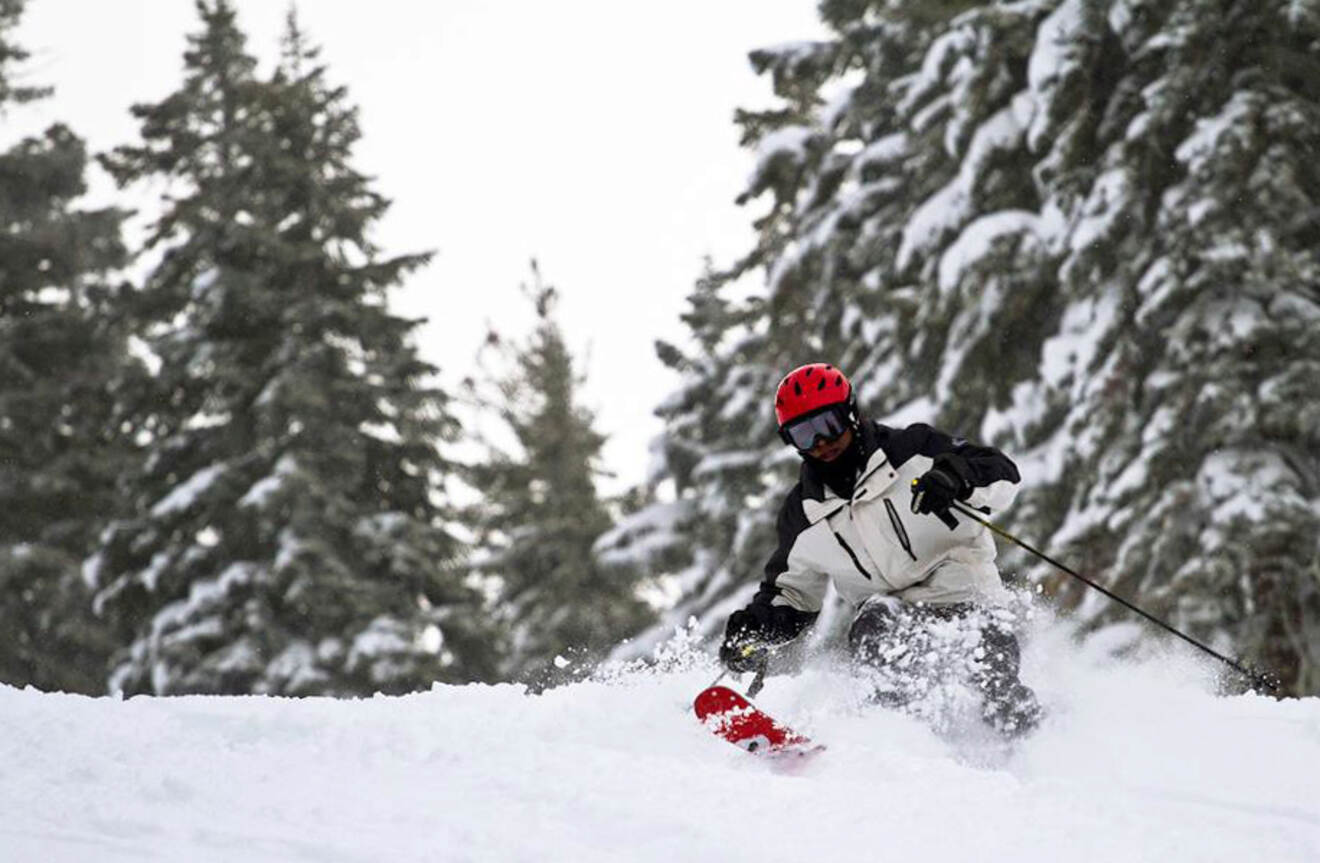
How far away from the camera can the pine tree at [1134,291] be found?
11.1 meters

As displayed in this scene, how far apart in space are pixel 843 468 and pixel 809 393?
0.37 meters

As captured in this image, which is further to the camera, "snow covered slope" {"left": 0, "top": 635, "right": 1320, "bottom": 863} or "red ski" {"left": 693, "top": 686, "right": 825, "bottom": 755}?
"red ski" {"left": 693, "top": 686, "right": 825, "bottom": 755}

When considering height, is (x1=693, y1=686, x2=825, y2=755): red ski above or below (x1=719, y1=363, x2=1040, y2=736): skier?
below

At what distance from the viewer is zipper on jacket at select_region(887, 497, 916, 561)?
6285 millimetres

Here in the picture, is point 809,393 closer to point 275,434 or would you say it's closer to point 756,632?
point 756,632

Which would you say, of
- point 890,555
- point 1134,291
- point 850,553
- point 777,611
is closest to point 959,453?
point 890,555

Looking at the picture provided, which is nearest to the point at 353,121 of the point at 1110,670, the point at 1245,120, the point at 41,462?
the point at 41,462

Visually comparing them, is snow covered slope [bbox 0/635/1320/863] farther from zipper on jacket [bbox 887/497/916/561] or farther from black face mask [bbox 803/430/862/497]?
black face mask [bbox 803/430/862/497]

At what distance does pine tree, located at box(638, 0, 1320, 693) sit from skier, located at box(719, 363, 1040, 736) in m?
5.37

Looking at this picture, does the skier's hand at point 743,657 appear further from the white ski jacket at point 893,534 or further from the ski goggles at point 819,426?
the ski goggles at point 819,426

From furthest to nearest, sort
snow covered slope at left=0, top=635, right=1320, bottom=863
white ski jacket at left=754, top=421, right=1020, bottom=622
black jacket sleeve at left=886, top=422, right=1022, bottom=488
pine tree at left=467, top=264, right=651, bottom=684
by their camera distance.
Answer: pine tree at left=467, top=264, right=651, bottom=684 → white ski jacket at left=754, top=421, right=1020, bottom=622 → black jacket sleeve at left=886, top=422, right=1022, bottom=488 → snow covered slope at left=0, top=635, right=1320, bottom=863

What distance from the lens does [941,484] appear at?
19.3ft

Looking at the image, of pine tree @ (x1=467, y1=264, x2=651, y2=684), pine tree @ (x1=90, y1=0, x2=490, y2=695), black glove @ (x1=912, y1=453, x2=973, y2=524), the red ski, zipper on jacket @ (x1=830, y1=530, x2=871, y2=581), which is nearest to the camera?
the red ski

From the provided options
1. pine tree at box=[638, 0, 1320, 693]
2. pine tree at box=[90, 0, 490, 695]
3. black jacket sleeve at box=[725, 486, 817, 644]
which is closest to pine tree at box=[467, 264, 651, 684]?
pine tree at box=[90, 0, 490, 695]
